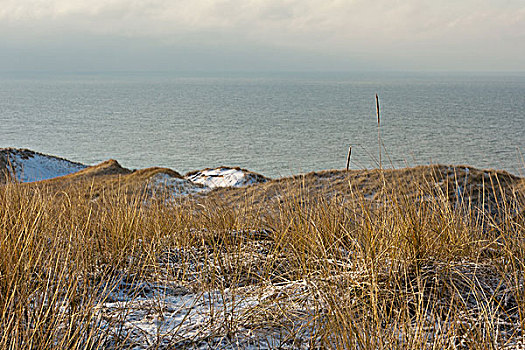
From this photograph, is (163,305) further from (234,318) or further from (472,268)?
(472,268)

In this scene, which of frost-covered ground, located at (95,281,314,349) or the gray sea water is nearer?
frost-covered ground, located at (95,281,314,349)

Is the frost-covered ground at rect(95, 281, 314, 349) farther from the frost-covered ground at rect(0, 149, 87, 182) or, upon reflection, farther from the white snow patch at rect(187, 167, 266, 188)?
the frost-covered ground at rect(0, 149, 87, 182)

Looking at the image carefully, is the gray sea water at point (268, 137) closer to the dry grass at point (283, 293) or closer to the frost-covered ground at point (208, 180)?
the frost-covered ground at point (208, 180)

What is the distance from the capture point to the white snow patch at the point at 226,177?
2333 cm

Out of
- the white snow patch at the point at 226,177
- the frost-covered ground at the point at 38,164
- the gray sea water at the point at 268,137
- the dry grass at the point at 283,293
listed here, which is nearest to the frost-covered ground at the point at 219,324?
the dry grass at the point at 283,293

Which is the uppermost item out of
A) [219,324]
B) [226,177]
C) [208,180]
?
[219,324]

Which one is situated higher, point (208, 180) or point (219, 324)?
point (219, 324)

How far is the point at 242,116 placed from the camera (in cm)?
9056

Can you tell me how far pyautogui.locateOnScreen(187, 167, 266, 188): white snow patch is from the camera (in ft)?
76.5

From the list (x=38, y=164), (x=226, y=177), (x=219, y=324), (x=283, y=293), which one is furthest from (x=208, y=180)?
(x=219, y=324)

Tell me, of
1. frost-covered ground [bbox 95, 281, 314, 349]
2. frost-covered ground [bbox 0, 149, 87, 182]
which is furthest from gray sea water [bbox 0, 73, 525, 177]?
frost-covered ground [bbox 95, 281, 314, 349]

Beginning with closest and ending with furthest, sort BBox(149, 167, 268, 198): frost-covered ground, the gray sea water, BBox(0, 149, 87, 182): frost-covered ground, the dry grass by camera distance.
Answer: the dry grass < BBox(149, 167, 268, 198): frost-covered ground < BBox(0, 149, 87, 182): frost-covered ground < the gray sea water

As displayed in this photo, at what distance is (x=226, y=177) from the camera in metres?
25.0

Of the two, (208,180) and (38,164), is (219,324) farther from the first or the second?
(38,164)
